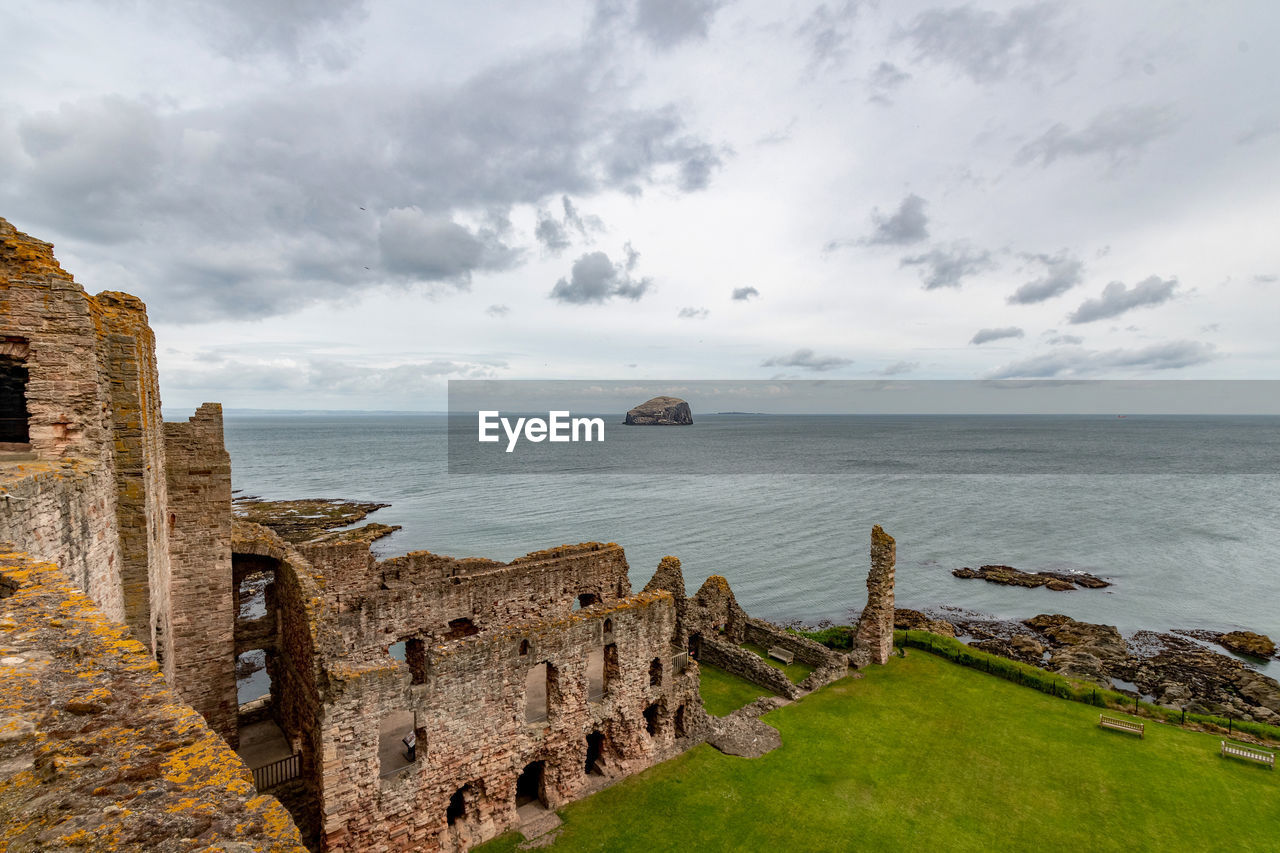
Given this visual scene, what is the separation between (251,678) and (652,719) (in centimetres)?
2541

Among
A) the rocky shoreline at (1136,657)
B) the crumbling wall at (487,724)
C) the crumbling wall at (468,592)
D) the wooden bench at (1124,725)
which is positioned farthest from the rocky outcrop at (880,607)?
the crumbling wall at (487,724)

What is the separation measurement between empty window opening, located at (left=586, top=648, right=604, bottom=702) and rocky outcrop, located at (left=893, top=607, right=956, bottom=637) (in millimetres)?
25315

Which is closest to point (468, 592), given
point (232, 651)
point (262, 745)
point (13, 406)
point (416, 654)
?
point (416, 654)

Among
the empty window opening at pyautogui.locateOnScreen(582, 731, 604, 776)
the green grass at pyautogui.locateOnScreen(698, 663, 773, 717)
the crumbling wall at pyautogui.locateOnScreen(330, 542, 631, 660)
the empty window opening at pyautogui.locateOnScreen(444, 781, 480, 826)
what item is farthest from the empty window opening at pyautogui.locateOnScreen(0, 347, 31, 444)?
the green grass at pyautogui.locateOnScreen(698, 663, 773, 717)

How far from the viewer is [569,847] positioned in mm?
16078

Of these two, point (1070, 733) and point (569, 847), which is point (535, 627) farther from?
point (1070, 733)

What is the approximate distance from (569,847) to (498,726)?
12.8 ft

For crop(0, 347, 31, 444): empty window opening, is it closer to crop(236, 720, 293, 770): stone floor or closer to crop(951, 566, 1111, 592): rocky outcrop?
crop(236, 720, 293, 770): stone floor

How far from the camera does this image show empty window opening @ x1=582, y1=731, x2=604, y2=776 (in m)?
18.9

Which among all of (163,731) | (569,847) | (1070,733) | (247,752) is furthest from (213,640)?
(1070,733)

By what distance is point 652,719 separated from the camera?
2039 centimetres

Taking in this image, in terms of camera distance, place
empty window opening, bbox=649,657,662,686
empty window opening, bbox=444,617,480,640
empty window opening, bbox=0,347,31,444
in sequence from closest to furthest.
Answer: empty window opening, bbox=0,347,31,444, empty window opening, bbox=649,657,662,686, empty window opening, bbox=444,617,480,640

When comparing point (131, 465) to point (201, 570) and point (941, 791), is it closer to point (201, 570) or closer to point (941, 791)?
point (201, 570)

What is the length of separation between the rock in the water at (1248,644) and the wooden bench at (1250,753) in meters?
22.6
